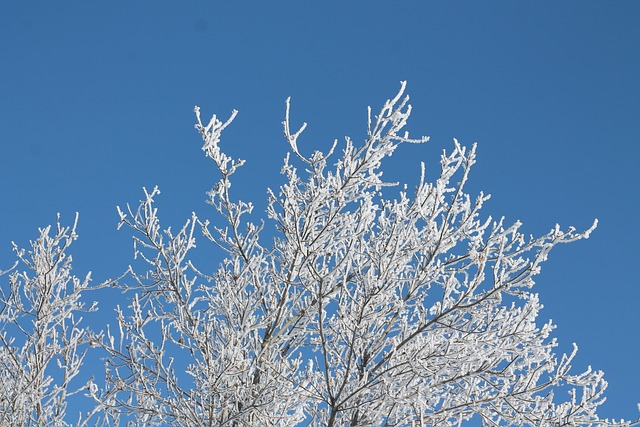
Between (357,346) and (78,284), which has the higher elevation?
(78,284)

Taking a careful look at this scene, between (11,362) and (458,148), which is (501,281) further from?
(11,362)

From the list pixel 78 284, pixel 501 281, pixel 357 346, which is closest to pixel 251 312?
pixel 357 346

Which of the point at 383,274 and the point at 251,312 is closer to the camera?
the point at 383,274

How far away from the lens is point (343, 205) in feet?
15.3

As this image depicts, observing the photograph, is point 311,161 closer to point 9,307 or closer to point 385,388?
point 385,388

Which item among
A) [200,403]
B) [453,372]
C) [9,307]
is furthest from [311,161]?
[9,307]

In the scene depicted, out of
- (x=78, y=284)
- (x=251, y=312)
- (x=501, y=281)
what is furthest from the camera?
(x=78, y=284)

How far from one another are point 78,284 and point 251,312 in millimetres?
3359

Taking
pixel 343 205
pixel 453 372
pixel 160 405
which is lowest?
pixel 160 405

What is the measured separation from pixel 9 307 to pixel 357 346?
4664mm

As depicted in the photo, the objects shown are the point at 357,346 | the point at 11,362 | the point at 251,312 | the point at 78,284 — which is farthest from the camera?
the point at 78,284

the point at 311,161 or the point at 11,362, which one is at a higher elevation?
the point at 311,161

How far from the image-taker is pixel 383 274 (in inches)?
172

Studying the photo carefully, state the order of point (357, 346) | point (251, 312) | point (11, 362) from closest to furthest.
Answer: point (357, 346)
point (251, 312)
point (11, 362)
